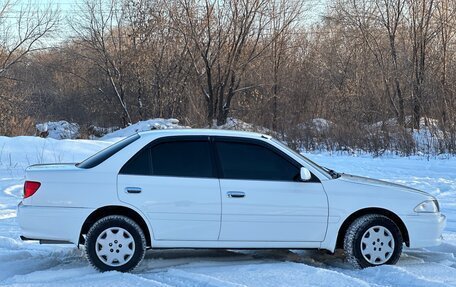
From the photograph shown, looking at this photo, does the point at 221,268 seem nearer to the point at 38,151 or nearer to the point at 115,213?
the point at 115,213

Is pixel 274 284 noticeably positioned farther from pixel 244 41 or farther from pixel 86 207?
pixel 244 41

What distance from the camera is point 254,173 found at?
6.12 m

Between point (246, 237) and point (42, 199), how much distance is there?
214 centimetres

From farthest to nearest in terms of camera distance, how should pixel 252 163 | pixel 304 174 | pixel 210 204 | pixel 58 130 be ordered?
1. pixel 58 130
2. pixel 252 163
3. pixel 304 174
4. pixel 210 204

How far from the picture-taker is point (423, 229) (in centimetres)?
631

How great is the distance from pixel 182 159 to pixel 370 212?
2135 millimetres

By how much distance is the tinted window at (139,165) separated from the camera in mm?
6008

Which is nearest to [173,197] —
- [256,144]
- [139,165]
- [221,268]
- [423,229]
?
[139,165]

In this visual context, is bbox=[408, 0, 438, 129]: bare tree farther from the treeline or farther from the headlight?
the headlight

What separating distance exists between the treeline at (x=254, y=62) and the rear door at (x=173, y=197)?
68.0 ft

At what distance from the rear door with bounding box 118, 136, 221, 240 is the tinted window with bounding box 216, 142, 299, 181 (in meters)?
0.24

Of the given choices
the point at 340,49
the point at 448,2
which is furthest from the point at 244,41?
the point at 448,2

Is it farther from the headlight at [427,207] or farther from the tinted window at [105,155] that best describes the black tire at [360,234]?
the tinted window at [105,155]

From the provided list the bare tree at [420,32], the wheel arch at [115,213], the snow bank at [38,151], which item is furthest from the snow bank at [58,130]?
the wheel arch at [115,213]
